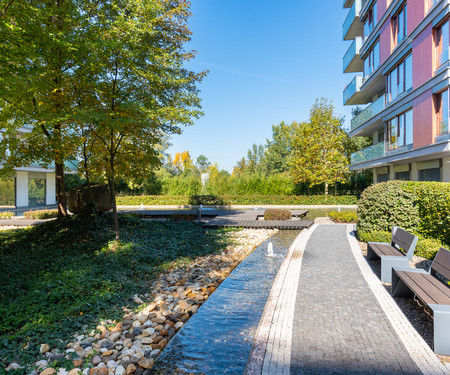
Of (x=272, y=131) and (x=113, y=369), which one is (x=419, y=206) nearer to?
(x=113, y=369)

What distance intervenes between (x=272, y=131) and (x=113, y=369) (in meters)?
60.4

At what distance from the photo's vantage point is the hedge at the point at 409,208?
8.30m

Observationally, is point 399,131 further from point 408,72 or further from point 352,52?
point 352,52

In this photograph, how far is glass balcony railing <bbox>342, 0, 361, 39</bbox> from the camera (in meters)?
23.2

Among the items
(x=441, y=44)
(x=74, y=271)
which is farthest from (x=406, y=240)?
(x=441, y=44)

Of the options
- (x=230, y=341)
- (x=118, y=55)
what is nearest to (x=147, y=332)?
(x=230, y=341)

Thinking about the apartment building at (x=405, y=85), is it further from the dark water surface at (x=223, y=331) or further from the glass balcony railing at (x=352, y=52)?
the dark water surface at (x=223, y=331)

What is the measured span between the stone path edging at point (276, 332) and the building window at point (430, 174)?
37.9ft

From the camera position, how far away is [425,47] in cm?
1366

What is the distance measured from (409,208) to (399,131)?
9.16 m

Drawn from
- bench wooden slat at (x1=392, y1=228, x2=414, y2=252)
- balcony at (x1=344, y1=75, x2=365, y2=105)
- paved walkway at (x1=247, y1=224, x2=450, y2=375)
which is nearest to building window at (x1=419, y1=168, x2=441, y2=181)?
bench wooden slat at (x1=392, y1=228, x2=414, y2=252)

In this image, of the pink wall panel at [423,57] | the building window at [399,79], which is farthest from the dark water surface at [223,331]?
the building window at [399,79]

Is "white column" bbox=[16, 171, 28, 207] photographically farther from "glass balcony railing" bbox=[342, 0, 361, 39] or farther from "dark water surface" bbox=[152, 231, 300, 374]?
"glass balcony railing" bbox=[342, 0, 361, 39]

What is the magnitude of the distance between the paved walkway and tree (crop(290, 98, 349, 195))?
72.3 feet
